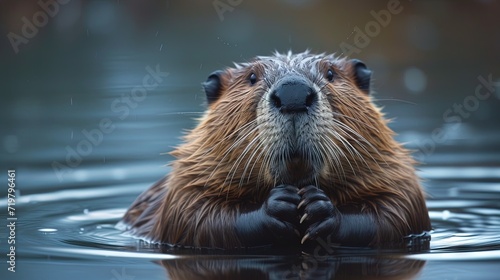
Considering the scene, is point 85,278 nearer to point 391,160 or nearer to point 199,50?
point 391,160

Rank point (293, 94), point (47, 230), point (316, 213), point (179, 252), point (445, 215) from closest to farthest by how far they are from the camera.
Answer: point (293, 94) < point (316, 213) < point (179, 252) < point (47, 230) < point (445, 215)

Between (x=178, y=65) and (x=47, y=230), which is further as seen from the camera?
(x=178, y=65)

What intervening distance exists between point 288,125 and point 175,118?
6.35m

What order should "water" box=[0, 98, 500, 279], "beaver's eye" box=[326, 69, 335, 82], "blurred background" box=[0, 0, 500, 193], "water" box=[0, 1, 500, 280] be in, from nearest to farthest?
"water" box=[0, 98, 500, 279] → "water" box=[0, 1, 500, 280] → "beaver's eye" box=[326, 69, 335, 82] → "blurred background" box=[0, 0, 500, 193]

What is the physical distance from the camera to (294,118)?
15.9ft

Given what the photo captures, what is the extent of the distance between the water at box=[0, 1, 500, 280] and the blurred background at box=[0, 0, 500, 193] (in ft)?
0.10

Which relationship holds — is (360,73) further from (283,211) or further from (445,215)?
(445,215)

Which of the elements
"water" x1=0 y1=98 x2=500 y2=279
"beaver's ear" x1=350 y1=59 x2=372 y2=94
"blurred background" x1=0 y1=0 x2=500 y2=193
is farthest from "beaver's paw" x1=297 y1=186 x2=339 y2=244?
"blurred background" x1=0 y1=0 x2=500 y2=193

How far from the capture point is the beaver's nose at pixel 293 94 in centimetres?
477

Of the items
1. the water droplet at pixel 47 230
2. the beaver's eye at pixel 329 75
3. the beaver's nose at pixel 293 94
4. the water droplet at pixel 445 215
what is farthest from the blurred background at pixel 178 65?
the beaver's nose at pixel 293 94

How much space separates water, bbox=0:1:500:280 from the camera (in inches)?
196

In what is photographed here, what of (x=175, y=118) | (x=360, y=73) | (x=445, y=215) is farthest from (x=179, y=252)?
(x=175, y=118)

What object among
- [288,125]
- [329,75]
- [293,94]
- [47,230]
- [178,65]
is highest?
[178,65]

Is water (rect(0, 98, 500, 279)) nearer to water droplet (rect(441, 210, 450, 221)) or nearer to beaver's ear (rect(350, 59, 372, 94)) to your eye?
water droplet (rect(441, 210, 450, 221))
